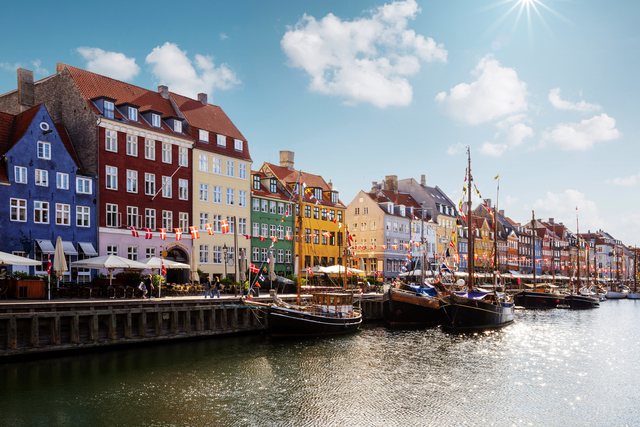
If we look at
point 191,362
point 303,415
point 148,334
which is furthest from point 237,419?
point 148,334

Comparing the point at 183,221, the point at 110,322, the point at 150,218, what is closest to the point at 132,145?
the point at 150,218

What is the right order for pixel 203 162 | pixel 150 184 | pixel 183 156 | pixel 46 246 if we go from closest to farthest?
pixel 46 246 < pixel 150 184 < pixel 183 156 < pixel 203 162

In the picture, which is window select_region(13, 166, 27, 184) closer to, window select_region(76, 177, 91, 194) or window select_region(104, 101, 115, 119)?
window select_region(76, 177, 91, 194)

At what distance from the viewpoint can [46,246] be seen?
38531 millimetres

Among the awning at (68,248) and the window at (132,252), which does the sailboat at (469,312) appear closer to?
the window at (132,252)

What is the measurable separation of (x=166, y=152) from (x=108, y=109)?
651cm

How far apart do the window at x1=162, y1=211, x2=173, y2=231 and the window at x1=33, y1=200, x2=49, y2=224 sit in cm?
1034

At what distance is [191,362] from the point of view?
26938 millimetres

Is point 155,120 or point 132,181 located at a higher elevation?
point 155,120

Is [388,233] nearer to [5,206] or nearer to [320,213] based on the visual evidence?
[320,213]

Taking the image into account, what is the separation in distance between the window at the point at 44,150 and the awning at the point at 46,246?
19.8 ft

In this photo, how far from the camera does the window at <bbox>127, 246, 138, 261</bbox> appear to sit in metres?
44.8

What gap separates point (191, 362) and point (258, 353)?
4218 millimetres

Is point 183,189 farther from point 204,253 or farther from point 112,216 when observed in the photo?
point 112,216
